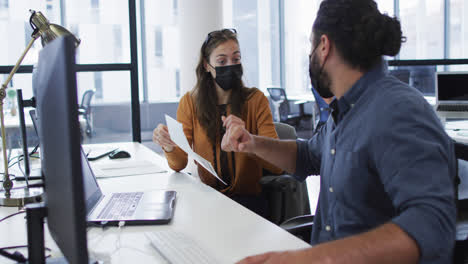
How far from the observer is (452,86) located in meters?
3.81

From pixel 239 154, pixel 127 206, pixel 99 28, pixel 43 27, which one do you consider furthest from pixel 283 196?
pixel 99 28

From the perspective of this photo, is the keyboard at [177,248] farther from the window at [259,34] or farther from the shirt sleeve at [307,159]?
the window at [259,34]

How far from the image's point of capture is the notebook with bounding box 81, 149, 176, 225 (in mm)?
1259

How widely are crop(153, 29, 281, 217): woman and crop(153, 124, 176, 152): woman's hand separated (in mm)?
40

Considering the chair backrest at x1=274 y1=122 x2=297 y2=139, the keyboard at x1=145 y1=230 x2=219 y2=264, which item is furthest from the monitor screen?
the keyboard at x1=145 y1=230 x2=219 y2=264

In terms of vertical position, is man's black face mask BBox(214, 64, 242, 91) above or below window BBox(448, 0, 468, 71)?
below

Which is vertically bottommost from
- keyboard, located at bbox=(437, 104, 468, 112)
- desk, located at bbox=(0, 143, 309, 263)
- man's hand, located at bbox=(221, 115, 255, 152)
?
desk, located at bbox=(0, 143, 309, 263)

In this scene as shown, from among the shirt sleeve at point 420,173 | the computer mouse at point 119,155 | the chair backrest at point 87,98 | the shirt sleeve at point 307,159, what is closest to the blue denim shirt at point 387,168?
the shirt sleeve at point 420,173

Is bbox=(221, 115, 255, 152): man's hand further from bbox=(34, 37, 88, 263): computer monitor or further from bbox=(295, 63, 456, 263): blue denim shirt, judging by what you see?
bbox=(34, 37, 88, 263): computer monitor

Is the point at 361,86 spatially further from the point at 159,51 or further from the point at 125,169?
the point at 159,51

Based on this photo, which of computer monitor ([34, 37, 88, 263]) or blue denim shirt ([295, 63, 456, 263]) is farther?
blue denim shirt ([295, 63, 456, 263])

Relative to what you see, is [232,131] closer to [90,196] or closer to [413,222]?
[90,196]

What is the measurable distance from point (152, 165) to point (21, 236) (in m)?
0.91

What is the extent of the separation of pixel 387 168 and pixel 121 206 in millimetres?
860
